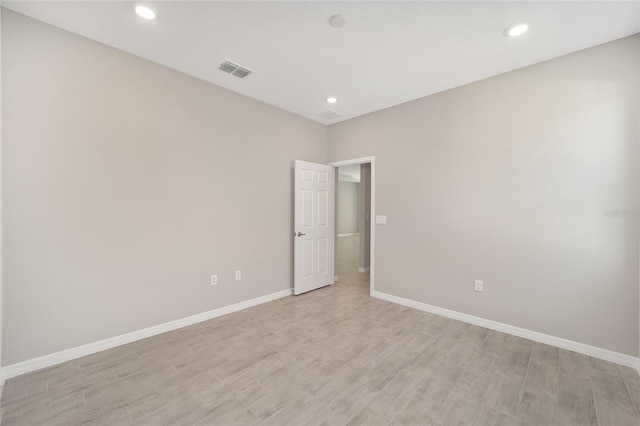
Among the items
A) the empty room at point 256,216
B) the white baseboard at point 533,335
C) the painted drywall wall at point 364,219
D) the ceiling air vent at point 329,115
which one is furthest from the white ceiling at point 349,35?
the white baseboard at point 533,335

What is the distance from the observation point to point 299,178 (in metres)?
4.09

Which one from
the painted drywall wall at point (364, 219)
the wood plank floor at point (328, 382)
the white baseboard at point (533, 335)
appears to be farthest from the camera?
the painted drywall wall at point (364, 219)

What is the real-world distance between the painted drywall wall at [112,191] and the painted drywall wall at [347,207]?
8547 millimetres

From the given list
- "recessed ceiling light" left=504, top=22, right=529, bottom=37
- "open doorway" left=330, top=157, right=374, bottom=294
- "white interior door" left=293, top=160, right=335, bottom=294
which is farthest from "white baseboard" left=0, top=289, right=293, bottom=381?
"recessed ceiling light" left=504, top=22, right=529, bottom=37

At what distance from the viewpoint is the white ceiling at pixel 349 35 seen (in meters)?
1.99

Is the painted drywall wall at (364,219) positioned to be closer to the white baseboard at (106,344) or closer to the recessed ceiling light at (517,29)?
the white baseboard at (106,344)

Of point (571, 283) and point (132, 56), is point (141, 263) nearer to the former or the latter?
point (132, 56)

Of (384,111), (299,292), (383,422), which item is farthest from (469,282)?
(384,111)

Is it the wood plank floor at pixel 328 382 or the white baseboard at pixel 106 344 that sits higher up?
the white baseboard at pixel 106 344

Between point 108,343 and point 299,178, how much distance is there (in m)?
2.95

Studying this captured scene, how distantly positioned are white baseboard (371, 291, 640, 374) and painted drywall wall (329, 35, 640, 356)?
55 millimetres

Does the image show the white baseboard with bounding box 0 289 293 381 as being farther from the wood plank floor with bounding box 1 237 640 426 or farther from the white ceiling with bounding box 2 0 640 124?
the white ceiling with bounding box 2 0 640 124

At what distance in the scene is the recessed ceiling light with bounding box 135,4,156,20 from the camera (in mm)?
2000

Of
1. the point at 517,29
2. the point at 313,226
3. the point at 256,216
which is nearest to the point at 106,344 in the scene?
the point at 256,216
